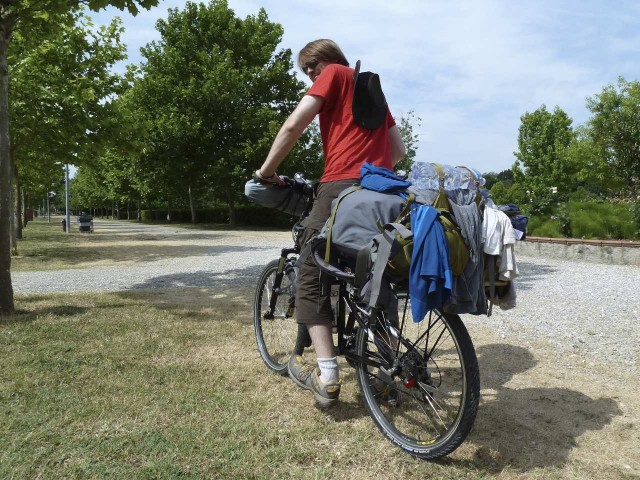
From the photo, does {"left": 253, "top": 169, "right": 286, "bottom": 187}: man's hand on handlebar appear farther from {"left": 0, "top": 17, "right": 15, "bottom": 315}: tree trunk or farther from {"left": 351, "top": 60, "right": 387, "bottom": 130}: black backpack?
{"left": 0, "top": 17, "right": 15, "bottom": 315}: tree trunk

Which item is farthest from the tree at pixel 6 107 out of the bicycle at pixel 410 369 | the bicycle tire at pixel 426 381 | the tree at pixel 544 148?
the tree at pixel 544 148

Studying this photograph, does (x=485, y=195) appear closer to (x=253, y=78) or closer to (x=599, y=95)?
(x=253, y=78)

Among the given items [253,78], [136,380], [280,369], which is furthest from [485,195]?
[253,78]

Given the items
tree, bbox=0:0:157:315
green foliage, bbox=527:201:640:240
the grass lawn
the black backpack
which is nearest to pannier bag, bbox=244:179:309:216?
the black backpack

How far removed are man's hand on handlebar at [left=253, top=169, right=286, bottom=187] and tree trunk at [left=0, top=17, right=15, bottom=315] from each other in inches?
157

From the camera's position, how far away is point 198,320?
5.66 meters

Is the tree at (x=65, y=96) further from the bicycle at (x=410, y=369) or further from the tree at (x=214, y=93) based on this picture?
the tree at (x=214, y=93)

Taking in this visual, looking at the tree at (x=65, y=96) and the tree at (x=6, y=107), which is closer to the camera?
the tree at (x=6, y=107)

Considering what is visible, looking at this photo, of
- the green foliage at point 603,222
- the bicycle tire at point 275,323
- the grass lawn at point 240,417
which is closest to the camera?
the grass lawn at point 240,417

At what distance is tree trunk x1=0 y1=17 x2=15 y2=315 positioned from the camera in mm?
5828

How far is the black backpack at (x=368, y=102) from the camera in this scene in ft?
9.68

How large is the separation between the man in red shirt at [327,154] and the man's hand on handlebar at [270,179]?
15 cm

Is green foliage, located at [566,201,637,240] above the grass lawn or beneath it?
above

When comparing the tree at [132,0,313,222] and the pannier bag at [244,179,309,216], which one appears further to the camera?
the tree at [132,0,313,222]
